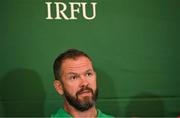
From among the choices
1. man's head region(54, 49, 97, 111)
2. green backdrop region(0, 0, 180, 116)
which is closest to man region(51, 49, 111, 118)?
man's head region(54, 49, 97, 111)

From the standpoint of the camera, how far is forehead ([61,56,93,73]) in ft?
6.02

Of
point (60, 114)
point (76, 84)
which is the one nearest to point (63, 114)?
point (60, 114)

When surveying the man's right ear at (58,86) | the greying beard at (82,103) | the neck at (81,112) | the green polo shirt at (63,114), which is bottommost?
the green polo shirt at (63,114)

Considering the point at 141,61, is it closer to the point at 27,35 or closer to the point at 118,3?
the point at 118,3

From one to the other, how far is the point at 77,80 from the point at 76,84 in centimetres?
2

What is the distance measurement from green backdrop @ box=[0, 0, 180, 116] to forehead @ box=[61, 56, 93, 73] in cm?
18

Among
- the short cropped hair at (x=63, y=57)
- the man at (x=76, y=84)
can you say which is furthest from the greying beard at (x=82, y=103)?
the short cropped hair at (x=63, y=57)

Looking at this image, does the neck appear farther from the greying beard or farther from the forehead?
the forehead

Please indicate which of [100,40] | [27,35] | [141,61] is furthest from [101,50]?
[27,35]

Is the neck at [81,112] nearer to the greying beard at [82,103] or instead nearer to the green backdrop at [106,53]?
the greying beard at [82,103]

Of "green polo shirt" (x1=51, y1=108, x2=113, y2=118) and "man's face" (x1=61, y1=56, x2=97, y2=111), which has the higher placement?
"man's face" (x1=61, y1=56, x2=97, y2=111)

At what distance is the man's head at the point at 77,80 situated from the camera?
1.82 metres

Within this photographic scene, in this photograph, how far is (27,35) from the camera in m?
2.01

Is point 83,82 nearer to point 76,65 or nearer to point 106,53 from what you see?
point 76,65
